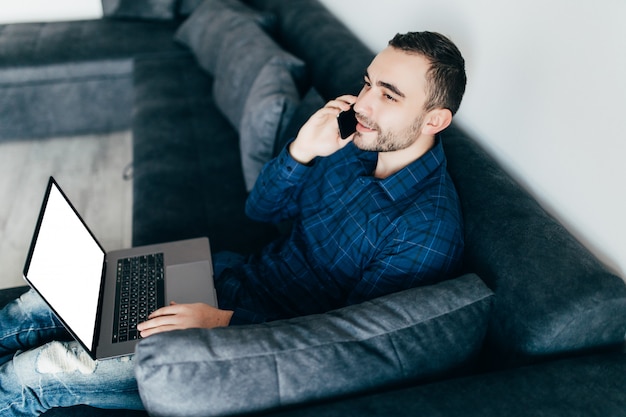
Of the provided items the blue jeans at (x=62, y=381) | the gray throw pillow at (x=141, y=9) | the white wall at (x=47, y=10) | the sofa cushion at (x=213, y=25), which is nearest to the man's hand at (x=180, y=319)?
the blue jeans at (x=62, y=381)

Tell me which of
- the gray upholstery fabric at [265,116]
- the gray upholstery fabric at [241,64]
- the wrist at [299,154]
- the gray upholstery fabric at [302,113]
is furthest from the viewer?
the gray upholstery fabric at [241,64]

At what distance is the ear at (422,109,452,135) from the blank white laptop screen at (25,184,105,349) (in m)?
0.95

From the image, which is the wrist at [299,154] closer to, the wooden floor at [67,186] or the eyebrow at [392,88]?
the eyebrow at [392,88]

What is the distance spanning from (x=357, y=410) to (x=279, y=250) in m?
0.77

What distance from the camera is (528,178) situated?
1375mm

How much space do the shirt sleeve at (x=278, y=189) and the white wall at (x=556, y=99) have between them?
0.57 metres

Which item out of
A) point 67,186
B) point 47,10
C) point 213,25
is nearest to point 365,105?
point 213,25

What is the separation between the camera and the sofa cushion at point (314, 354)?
873 millimetres

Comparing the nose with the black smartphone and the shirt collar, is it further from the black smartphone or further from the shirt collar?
the shirt collar

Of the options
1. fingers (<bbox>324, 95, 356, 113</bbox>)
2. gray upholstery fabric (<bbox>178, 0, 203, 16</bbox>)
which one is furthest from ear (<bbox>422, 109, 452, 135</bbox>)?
gray upholstery fabric (<bbox>178, 0, 203, 16</bbox>)

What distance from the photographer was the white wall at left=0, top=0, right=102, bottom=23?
3.32 meters

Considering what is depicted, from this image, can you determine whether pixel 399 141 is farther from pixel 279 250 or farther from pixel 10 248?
pixel 10 248

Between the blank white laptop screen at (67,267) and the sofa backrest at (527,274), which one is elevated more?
the sofa backrest at (527,274)

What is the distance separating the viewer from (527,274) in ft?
3.52
